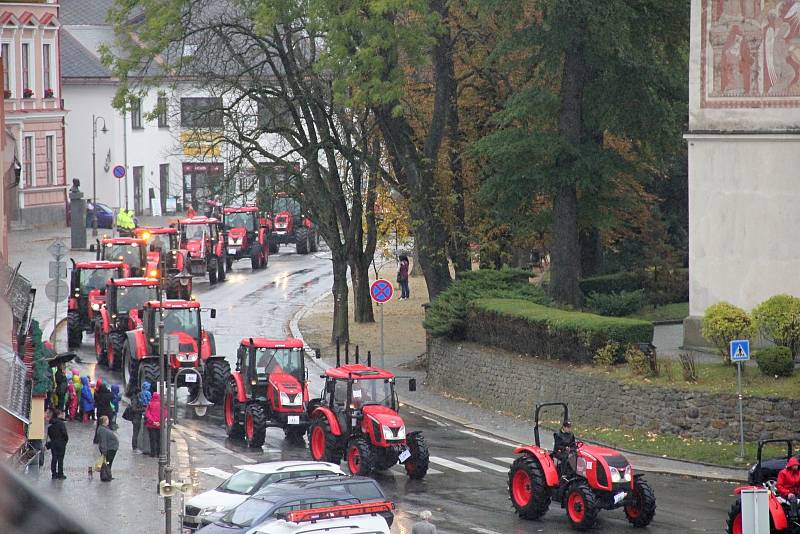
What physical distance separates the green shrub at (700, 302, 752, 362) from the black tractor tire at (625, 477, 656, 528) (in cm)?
876

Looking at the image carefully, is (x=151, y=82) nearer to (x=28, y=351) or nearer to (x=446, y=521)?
(x=28, y=351)

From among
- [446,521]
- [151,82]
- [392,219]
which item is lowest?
[446,521]

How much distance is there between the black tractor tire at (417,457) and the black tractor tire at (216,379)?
8.62 m

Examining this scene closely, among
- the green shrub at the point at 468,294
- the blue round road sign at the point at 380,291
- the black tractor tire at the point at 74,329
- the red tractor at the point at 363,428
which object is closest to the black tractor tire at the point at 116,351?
the black tractor tire at the point at 74,329

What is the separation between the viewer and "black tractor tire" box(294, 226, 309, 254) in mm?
67062

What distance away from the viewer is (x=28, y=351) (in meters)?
26.4

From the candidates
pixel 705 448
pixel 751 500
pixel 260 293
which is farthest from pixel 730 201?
pixel 260 293

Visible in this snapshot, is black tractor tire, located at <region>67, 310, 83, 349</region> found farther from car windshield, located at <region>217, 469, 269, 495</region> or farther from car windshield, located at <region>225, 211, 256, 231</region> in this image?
car windshield, located at <region>225, 211, 256, 231</region>

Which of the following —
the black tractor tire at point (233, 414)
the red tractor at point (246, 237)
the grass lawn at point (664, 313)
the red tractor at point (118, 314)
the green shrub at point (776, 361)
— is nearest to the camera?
the green shrub at point (776, 361)

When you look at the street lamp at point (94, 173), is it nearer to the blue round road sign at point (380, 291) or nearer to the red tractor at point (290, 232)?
the red tractor at point (290, 232)

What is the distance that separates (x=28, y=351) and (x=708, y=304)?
620 inches

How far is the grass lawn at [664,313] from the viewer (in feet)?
139

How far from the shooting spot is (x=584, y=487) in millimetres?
19688

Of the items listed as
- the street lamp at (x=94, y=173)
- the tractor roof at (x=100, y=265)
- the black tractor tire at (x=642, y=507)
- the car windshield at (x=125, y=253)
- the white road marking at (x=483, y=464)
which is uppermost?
the street lamp at (x=94, y=173)
